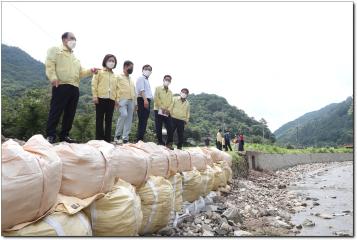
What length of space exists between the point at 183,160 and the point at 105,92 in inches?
57.5

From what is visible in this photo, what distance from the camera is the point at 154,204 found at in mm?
4000

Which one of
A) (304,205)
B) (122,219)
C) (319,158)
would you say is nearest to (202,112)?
(319,158)

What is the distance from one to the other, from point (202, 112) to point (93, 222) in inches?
1641

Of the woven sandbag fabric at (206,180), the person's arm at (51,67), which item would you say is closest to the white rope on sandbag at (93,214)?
the person's arm at (51,67)

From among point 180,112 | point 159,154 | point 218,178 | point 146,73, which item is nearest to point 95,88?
point 146,73

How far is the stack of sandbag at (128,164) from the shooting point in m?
3.73

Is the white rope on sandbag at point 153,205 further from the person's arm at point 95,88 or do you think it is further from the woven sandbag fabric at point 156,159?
the person's arm at point 95,88

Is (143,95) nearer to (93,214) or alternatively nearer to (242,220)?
(242,220)

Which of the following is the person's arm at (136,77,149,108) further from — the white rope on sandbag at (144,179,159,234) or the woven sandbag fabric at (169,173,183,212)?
the white rope on sandbag at (144,179,159,234)

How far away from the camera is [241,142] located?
17.4 metres

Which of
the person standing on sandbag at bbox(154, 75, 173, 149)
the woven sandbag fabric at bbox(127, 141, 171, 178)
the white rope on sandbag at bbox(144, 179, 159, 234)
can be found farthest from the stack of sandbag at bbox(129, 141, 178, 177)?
the person standing on sandbag at bbox(154, 75, 173, 149)

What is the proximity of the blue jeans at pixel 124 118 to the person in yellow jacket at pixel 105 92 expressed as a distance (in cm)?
29

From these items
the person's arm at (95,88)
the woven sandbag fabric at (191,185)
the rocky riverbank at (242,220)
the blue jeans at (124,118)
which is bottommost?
the rocky riverbank at (242,220)

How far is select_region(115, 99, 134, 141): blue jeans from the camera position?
6027mm
